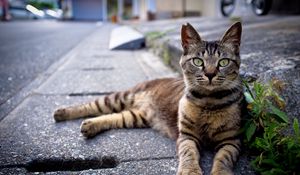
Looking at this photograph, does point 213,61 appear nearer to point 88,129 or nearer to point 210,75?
point 210,75

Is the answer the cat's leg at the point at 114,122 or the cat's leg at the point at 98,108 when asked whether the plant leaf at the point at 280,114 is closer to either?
the cat's leg at the point at 114,122

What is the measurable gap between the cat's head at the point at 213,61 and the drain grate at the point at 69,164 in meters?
0.72

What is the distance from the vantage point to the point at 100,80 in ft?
13.2

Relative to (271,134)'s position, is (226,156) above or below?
below

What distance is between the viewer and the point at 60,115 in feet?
8.86

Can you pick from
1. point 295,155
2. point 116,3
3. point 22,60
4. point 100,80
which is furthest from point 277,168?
point 116,3

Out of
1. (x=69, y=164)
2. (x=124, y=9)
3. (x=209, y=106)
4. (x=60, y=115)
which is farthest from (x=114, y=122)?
(x=124, y=9)

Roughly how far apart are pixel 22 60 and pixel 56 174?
4057 mm

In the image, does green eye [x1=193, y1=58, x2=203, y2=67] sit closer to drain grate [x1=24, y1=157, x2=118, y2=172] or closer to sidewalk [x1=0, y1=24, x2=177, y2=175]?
sidewalk [x1=0, y1=24, x2=177, y2=175]

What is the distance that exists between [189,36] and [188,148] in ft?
2.48

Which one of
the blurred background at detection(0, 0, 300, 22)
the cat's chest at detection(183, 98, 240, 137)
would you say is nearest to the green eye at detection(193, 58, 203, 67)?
the cat's chest at detection(183, 98, 240, 137)

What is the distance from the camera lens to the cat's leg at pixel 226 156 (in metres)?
1.83

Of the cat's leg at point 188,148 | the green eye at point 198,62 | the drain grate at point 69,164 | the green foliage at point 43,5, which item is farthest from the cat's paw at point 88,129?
the green foliage at point 43,5

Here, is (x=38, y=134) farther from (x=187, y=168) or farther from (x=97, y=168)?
(x=187, y=168)
